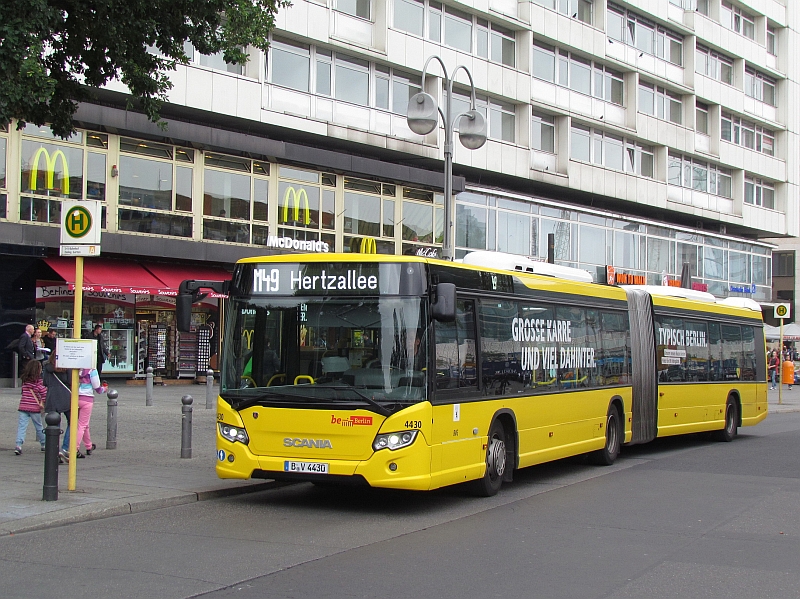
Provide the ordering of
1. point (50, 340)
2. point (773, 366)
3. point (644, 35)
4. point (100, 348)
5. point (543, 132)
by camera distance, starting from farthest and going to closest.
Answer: point (644, 35)
point (773, 366)
point (543, 132)
point (100, 348)
point (50, 340)

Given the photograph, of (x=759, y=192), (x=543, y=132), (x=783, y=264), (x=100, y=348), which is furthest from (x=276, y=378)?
(x=783, y=264)

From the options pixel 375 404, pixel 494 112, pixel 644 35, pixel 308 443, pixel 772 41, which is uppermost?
pixel 772 41

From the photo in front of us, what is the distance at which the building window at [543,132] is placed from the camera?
1624 inches

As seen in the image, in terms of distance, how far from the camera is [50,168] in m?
26.6

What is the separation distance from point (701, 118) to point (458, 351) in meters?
44.5

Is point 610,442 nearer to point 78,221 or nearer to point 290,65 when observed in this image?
point 78,221

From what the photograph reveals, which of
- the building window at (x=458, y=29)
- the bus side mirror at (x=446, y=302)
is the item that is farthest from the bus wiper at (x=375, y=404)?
the building window at (x=458, y=29)

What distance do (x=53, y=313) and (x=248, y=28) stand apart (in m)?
16.0

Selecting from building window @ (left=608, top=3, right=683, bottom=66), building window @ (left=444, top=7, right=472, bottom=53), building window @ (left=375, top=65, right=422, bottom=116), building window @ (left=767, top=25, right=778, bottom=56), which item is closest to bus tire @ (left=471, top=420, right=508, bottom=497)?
building window @ (left=375, top=65, right=422, bottom=116)

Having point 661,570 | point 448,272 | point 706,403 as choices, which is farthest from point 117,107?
point 661,570

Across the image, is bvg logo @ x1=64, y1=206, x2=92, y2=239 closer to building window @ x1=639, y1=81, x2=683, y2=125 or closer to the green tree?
the green tree

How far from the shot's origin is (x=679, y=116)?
5025 cm

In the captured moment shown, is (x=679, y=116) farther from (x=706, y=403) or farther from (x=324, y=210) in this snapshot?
(x=706, y=403)

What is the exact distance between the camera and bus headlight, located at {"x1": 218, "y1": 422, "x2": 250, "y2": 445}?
424 inches
